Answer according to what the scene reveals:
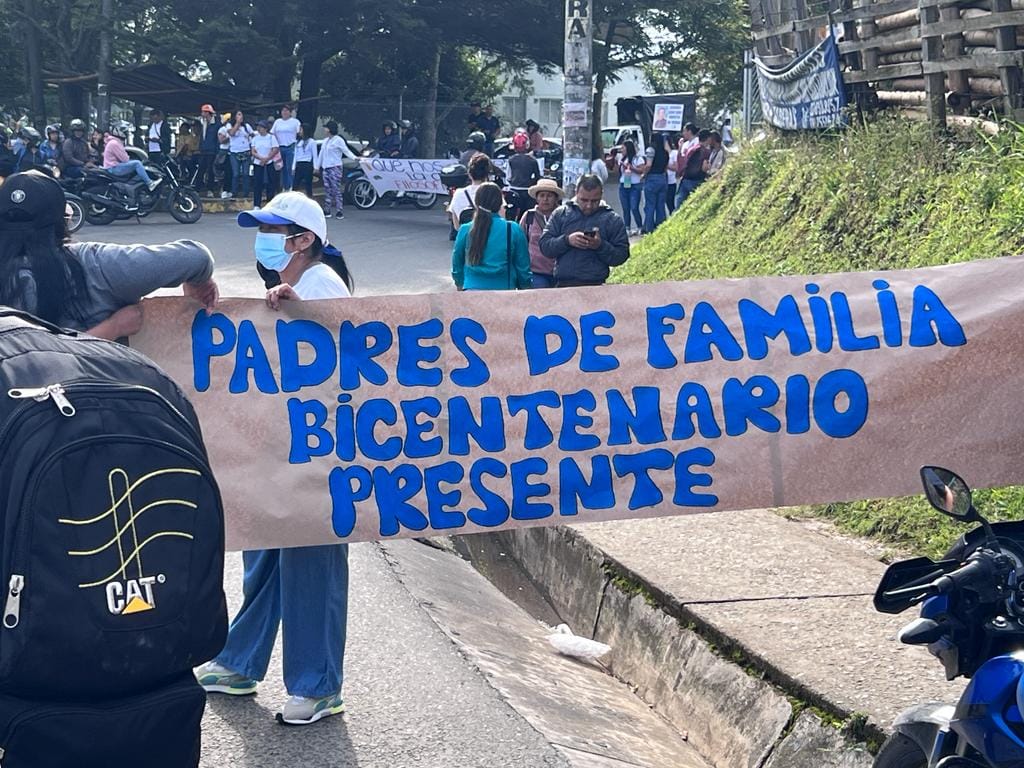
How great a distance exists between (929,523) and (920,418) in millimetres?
1121

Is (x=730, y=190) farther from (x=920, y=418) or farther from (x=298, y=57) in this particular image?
(x=298, y=57)

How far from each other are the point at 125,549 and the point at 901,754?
1.96 metres

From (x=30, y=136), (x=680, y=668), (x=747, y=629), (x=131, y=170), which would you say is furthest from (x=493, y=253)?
(x=30, y=136)

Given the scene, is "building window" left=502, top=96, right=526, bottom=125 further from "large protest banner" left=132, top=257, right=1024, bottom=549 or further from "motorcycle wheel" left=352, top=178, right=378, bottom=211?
"large protest banner" left=132, top=257, right=1024, bottom=549

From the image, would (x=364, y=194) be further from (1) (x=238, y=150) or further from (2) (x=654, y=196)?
(2) (x=654, y=196)

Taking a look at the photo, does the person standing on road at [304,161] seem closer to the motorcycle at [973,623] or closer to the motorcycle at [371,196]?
the motorcycle at [371,196]

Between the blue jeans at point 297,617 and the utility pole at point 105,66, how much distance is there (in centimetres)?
2866

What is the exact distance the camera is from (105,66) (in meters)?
33.5

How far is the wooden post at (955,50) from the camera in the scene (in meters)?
10.4

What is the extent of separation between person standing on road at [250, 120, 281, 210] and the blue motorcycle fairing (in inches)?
1011

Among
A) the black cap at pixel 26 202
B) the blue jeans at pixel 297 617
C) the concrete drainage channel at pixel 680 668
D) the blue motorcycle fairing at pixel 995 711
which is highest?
the black cap at pixel 26 202

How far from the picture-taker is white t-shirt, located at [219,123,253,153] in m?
28.8

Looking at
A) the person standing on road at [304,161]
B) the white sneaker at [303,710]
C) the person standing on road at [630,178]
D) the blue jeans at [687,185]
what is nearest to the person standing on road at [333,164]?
the person standing on road at [304,161]

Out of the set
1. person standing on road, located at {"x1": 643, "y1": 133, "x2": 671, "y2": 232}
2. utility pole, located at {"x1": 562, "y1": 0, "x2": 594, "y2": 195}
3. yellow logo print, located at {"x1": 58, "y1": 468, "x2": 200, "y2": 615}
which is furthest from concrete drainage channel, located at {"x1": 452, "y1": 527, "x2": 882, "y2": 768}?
person standing on road, located at {"x1": 643, "y1": 133, "x2": 671, "y2": 232}
